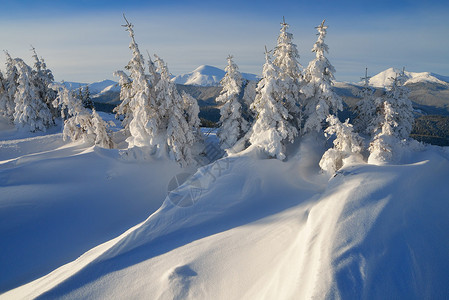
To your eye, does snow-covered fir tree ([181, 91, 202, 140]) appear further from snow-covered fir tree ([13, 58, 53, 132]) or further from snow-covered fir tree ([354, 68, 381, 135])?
snow-covered fir tree ([13, 58, 53, 132])

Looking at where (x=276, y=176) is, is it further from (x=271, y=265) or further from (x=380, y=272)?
(x=380, y=272)

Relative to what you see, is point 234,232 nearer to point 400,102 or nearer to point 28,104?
point 400,102

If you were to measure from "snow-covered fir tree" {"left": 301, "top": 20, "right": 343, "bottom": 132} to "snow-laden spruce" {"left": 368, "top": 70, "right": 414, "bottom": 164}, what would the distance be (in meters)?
3.54

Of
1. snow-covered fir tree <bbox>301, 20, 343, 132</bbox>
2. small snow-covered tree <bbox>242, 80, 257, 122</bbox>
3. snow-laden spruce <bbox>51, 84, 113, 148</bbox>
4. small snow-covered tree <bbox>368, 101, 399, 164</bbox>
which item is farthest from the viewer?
snow-laden spruce <bbox>51, 84, 113, 148</bbox>

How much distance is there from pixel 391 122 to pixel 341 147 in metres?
4.88

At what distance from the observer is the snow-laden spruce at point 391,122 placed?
15312mm

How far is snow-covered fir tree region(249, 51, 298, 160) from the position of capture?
17.4 m

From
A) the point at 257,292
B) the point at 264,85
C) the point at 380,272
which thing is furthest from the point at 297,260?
the point at 264,85

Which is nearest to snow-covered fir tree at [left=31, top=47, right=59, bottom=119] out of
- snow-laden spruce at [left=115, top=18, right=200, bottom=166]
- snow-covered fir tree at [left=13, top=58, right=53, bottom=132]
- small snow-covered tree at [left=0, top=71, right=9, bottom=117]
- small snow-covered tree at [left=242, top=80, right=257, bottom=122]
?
snow-covered fir tree at [left=13, top=58, right=53, bottom=132]

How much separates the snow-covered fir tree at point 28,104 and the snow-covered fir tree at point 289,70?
3207 cm

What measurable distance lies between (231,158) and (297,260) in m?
10.2

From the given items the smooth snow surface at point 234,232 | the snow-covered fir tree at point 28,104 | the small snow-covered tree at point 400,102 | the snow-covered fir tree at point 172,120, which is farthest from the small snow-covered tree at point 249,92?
the snow-covered fir tree at point 28,104

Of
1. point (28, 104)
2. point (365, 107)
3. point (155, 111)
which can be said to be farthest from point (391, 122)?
point (28, 104)

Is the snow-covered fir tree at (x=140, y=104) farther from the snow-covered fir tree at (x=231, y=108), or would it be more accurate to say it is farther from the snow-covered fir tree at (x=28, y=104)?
the snow-covered fir tree at (x=28, y=104)
